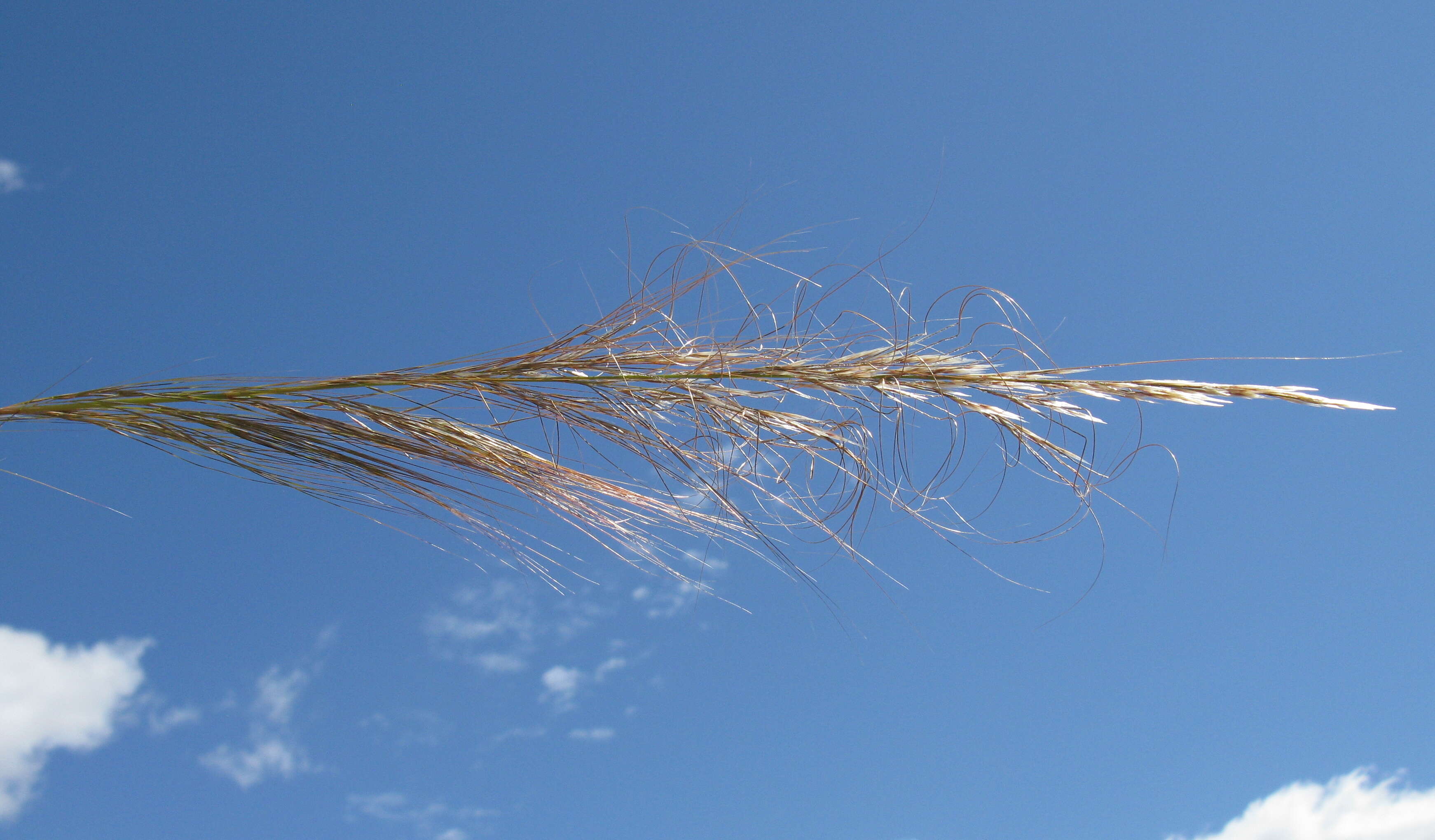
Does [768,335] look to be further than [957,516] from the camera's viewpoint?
No

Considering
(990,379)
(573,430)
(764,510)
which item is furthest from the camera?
(764,510)

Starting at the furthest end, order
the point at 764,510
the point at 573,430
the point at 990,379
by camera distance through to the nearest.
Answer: the point at 764,510
the point at 573,430
the point at 990,379

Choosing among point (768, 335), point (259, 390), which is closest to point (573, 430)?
point (768, 335)

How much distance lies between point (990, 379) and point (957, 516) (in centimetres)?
37

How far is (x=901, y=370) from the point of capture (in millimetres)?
1276

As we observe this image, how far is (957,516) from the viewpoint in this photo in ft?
4.94

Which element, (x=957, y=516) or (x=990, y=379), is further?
(x=957, y=516)

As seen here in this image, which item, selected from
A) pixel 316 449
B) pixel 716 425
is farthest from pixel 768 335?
pixel 316 449

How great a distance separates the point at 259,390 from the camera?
52.2 inches

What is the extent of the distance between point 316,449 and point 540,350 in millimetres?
435

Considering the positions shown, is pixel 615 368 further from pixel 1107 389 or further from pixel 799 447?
Result: pixel 1107 389

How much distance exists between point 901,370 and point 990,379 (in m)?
0.14

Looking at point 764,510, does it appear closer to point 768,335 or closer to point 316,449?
point 768,335

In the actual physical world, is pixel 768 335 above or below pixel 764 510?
above
